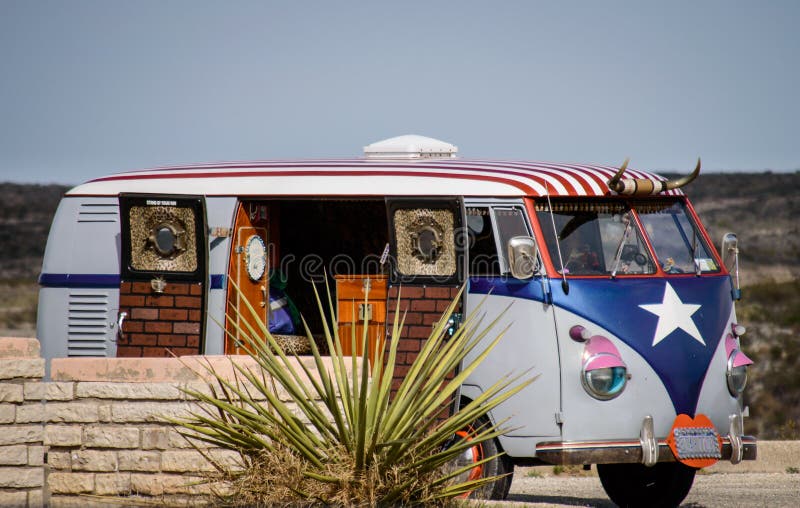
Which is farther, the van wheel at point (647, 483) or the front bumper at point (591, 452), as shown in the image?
the van wheel at point (647, 483)

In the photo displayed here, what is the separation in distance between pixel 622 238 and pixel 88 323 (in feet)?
15.0

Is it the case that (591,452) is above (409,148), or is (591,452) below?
below

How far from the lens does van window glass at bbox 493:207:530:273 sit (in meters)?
9.05

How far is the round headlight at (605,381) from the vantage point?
859 centimetres

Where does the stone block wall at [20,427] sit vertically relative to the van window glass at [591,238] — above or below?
below

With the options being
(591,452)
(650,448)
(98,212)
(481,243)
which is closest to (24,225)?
(98,212)

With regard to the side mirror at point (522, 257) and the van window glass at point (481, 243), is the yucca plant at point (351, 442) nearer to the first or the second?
the side mirror at point (522, 257)

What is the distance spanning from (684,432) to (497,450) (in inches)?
54.6

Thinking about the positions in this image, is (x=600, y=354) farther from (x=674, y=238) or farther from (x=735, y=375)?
(x=674, y=238)

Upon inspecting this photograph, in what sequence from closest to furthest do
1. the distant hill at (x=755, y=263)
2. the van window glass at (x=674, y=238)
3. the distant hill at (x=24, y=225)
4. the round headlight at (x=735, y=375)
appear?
the round headlight at (x=735, y=375)
the van window glass at (x=674, y=238)
the distant hill at (x=755, y=263)
the distant hill at (x=24, y=225)

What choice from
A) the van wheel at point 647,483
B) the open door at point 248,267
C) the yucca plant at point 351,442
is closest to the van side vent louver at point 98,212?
the open door at point 248,267

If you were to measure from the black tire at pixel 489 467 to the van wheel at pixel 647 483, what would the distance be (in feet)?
4.71

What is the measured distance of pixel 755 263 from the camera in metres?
37.2

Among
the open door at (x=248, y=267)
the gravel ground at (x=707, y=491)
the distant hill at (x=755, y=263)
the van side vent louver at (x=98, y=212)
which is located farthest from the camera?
the distant hill at (x=755, y=263)
